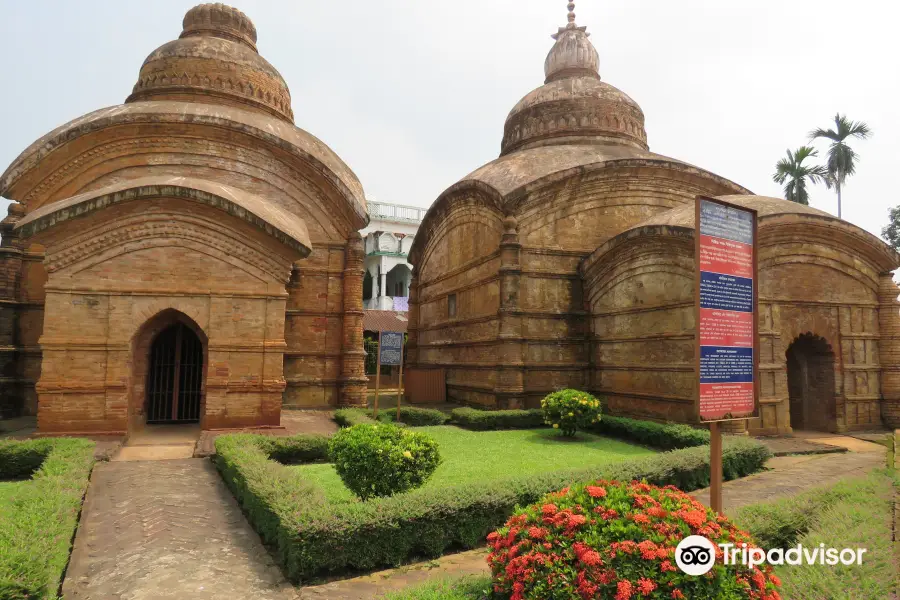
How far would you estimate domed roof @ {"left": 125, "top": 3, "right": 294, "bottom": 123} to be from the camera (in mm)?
14805

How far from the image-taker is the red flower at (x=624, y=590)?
2.80 meters

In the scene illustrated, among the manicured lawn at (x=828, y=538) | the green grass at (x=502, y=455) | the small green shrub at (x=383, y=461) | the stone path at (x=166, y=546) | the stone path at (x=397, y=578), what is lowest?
the stone path at (x=397, y=578)

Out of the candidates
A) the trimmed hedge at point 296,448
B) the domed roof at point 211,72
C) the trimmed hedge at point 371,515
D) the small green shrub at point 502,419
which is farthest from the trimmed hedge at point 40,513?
the domed roof at point 211,72

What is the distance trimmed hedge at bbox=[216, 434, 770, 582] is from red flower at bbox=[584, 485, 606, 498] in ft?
6.82

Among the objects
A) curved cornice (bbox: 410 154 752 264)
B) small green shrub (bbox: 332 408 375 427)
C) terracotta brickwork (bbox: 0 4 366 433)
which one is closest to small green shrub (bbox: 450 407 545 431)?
small green shrub (bbox: 332 408 375 427)

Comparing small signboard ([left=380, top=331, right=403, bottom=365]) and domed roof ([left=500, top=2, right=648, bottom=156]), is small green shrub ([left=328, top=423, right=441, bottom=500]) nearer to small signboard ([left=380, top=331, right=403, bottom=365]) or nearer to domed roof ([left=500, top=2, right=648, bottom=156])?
small signboard ([left=380, top=331, right=403, bottom=365])

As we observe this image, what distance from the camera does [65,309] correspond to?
932 centimetres

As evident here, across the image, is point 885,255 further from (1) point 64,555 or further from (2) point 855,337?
(1) point 64,555

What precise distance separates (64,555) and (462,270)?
13.4 metres

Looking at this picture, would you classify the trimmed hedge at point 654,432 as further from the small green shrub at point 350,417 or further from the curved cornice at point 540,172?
the curved cornice at point 540,172

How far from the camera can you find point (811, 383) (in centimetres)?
1241

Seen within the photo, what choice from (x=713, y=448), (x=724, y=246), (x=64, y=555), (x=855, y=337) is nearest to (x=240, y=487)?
(x=64, y=555)

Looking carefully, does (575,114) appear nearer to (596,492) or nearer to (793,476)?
(793,476)

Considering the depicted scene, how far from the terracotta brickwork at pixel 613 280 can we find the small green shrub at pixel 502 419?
0.93 meters
